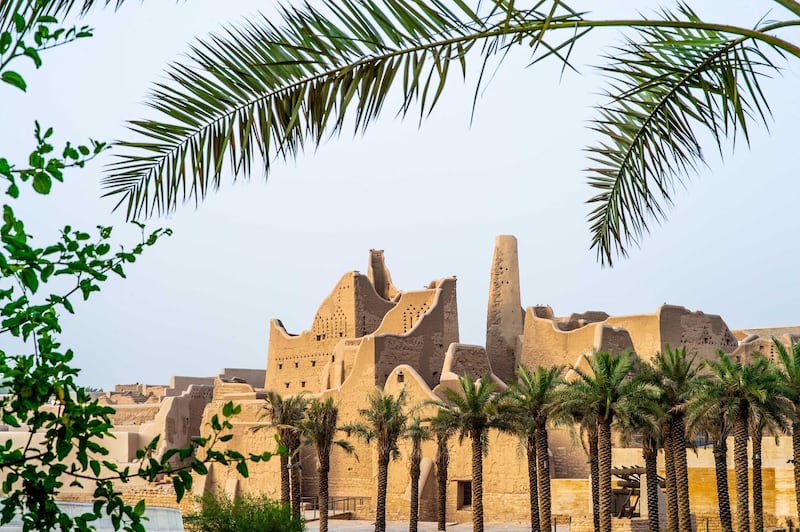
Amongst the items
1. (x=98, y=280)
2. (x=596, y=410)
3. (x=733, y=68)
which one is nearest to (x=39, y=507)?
(x=98, y=280)

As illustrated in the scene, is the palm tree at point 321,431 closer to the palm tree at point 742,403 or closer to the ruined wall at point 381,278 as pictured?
the palm tree at point 742,403

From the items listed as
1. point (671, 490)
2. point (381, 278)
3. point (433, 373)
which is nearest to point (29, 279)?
point (671, 490)

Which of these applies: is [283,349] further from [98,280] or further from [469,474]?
[98,280]

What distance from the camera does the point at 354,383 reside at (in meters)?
39.8

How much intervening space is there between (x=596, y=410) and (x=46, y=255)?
24.1 m

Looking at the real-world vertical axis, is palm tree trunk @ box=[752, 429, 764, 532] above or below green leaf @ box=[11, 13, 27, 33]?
below

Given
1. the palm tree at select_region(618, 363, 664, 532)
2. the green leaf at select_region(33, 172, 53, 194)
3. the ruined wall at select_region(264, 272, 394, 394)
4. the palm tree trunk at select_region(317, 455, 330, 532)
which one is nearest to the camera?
the green leaf at select_region(33, 172, 53, 194)

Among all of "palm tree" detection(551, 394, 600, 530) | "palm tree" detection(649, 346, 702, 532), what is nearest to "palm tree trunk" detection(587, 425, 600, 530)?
"palm tree" detection(551, 394, 600, 530)

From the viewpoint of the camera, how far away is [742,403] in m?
26.2

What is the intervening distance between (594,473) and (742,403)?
4.66m

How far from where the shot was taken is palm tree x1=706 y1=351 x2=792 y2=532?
25797 mm

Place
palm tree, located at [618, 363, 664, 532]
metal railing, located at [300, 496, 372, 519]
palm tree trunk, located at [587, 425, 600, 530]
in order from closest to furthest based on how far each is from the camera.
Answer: palm tree, located at [618, 363, 664, 532], palm tree trunk, located at [587, 425, 600, 530], metal railing, located at [300, 496, 372, 519]

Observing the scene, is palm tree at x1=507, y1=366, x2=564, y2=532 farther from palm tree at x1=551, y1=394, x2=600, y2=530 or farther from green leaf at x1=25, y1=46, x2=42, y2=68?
green leaf at x1=25, y1=46, x2=42, y2=68

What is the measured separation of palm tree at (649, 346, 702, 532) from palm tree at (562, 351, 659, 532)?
0.51 meters
